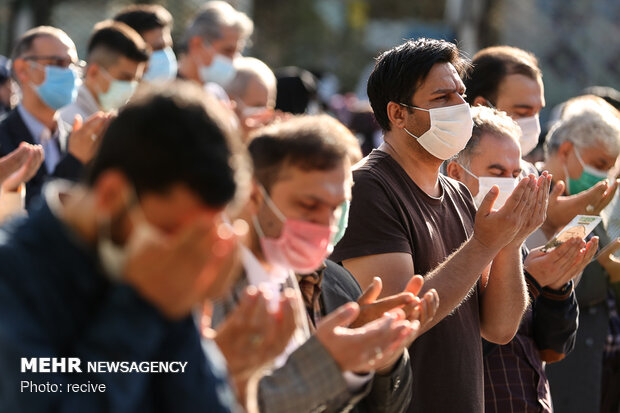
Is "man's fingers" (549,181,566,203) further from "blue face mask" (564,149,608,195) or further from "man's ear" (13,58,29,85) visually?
"man's ear" (13,58,29,85)

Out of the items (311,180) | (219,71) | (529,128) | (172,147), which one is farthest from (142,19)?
(172,147)

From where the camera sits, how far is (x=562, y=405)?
471 cm

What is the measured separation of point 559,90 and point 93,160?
13.5 m

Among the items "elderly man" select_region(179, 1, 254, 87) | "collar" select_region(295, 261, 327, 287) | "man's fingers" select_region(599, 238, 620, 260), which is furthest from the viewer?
"elderly man" select_region(179, 1, 254, 87)

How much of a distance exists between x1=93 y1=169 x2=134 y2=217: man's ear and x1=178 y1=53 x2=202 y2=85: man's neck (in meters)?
5.10

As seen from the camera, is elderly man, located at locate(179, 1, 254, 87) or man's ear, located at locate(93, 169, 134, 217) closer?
man's ear, located at locate(93, 169, 134, 217)

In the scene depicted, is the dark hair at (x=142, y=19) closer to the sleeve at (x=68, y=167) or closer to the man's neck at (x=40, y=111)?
the man's neck at (x=40, y=111)

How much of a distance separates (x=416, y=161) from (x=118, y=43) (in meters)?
2.62

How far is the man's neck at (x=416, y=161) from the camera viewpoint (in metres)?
3.48

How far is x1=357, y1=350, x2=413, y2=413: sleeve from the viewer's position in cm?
270

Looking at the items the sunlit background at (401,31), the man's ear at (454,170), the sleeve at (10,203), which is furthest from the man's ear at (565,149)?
the sunlit background at (401,31)

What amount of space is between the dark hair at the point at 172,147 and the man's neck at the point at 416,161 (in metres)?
1.77

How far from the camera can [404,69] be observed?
11.8 feet

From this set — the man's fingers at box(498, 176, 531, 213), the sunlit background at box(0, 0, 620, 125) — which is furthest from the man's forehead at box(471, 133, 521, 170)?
the sunlit background at box(0, 0, 620, 125)
